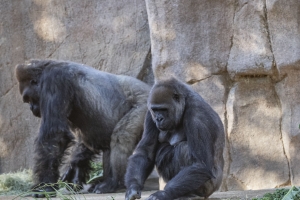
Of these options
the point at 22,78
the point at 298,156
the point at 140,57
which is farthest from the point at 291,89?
the point at 22,78

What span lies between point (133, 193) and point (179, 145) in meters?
0.59

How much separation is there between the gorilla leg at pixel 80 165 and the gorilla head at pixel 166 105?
2.40 m

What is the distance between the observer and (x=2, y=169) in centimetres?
883

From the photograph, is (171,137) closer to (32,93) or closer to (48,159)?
(48,159)

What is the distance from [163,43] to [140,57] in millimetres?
1069

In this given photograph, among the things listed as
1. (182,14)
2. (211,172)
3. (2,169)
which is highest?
(182,14)

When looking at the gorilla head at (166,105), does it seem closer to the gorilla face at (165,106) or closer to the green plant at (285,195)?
the gorilla face at (165,106)

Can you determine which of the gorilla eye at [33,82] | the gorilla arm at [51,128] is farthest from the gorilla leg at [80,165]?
the gorilla eye at [33,82]

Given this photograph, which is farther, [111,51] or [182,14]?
[111,51]

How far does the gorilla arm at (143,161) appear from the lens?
4723 mm

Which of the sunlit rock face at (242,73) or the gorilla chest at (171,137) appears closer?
the gorilla chest at (171,137)

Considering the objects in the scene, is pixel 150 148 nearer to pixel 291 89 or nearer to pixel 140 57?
pixel 291 89

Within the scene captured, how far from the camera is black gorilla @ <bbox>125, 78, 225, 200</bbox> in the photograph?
461 cm

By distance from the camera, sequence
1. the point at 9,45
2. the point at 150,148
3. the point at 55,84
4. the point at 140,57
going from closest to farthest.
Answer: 1. the point at 150,148
2. the point at 55,84
3. the point at 140,57
4. the point at 9,45
